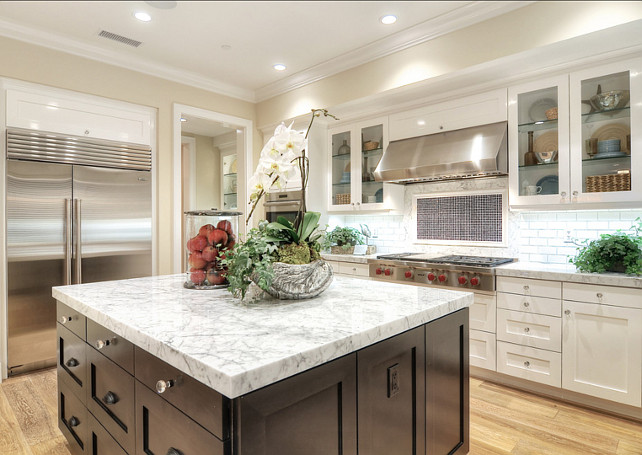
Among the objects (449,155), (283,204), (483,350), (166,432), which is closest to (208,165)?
(283,204)

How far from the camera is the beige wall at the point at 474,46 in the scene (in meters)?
2.25

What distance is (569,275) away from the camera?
2.42 meters

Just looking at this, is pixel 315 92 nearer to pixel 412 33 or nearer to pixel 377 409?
pixel 412 33

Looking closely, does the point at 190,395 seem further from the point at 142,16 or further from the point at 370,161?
the point at 370,161

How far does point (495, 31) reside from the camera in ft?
8.66

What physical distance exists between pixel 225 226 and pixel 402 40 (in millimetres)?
2311

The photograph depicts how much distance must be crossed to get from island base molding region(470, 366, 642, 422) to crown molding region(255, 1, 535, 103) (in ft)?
8.31

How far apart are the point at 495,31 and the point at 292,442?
283cm

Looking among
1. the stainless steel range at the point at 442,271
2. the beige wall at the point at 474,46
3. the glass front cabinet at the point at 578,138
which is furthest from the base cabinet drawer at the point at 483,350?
the beige wall at the point at 474,46

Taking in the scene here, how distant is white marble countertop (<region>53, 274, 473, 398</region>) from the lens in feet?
2.76

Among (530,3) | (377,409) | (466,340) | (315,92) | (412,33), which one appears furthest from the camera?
(315,92)

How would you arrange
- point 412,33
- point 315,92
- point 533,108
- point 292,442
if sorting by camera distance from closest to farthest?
point 292,442, point 533,108, point 412,33, point 315,92

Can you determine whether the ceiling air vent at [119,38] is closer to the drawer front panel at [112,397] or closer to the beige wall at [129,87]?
the beige wall at [129,87]

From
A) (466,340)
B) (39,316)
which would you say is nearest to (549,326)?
(466,340)
